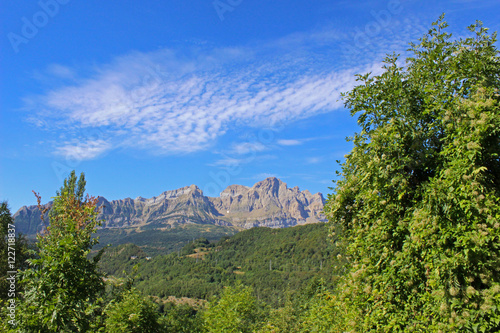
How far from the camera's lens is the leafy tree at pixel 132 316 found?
16422 mm

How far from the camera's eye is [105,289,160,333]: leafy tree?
1642 cm

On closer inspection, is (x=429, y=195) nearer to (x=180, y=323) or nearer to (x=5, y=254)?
(x=180, y=323)

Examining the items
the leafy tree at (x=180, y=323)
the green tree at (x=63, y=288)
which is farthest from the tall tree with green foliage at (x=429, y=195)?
the leafy tree at (x=180, y=323)

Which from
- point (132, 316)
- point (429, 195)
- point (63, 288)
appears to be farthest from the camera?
point (132, 316)

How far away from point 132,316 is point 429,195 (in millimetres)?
16094

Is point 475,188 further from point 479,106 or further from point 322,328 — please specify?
point 322,328

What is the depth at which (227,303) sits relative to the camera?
84.8 feet

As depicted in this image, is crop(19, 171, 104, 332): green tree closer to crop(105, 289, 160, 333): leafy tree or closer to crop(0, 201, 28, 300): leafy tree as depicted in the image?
crop(105, 289, 160, 333): leafy tree

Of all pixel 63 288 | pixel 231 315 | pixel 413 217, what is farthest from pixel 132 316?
pixel 413 217

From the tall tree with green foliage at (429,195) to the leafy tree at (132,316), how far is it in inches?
507

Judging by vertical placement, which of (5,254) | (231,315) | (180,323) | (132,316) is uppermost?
(5,254)

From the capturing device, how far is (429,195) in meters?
6.60

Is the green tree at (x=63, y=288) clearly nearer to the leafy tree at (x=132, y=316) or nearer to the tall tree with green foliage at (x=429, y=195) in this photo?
the tall tree with green foliage at (x=429, y=195)

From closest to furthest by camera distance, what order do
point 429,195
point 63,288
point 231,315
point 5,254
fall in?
point 429,195
point 63,288
point 231,315
point 5,254
